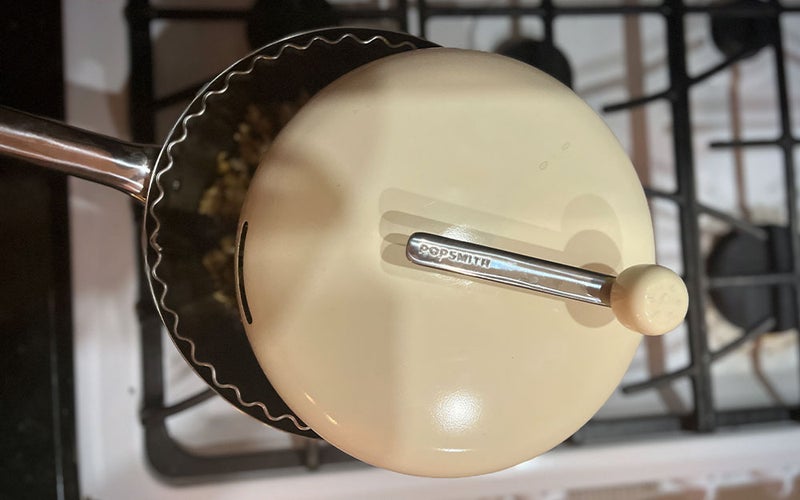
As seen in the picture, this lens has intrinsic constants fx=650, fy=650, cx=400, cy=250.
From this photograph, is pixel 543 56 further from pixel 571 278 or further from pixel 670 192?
pixel 571 278

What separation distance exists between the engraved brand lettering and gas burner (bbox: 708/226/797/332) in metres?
0.34

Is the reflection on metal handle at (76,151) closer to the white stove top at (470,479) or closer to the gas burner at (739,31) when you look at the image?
the white stove top at (470,479)

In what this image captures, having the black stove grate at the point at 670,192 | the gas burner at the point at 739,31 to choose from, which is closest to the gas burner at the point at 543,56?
the black stove grate at the point at 670,192

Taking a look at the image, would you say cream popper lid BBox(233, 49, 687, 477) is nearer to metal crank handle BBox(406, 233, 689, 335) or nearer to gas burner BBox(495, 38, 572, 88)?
metal crank handle BBox(406, 233, 689, 335)

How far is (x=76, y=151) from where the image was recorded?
32cm

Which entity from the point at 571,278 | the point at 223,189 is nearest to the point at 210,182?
the point at 223,189

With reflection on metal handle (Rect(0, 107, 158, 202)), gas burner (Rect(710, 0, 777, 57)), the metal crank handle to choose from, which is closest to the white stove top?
gas burner (Rect(710, 0, 777, 57))

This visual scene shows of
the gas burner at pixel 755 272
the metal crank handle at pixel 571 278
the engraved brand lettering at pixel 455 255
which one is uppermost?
the gas burner at pixel 755 272

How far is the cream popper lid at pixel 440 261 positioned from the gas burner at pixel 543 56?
0.19m

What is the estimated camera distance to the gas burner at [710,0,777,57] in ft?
1.70

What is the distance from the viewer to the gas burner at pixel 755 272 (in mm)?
526

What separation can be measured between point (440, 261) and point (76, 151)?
0.63ft

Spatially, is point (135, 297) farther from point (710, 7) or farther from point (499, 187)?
point (710, 7)

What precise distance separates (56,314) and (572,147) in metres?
0.36
